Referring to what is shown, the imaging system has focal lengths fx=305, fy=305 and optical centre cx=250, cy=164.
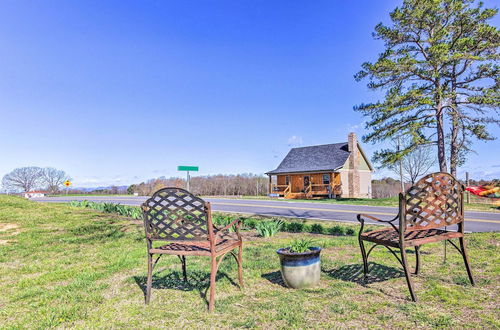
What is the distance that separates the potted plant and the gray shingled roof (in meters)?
26.9

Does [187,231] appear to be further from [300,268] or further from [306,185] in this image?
[306,185]

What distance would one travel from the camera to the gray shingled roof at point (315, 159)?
31441 millimetres

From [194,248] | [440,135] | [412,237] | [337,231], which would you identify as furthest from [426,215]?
[440,135]

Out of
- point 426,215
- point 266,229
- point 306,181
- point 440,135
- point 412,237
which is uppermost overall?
point 440,135

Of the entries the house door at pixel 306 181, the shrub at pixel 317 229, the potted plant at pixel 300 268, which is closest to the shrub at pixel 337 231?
the shrub at pixel 317 229

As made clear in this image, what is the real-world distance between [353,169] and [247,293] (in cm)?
2936

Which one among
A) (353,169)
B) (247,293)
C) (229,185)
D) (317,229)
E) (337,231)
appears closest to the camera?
(247,293)

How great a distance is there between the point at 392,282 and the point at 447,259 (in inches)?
75.1

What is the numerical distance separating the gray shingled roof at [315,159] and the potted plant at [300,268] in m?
26.9

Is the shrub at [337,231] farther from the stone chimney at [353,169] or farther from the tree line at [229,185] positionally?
the tree line at [229,185]

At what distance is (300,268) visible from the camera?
4059mm

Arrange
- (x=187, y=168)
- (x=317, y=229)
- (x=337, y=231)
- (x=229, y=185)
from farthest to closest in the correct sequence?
(x=229, y=185) < (x=187, y=168) < (x=317, y=229) < (x=337, y=231)

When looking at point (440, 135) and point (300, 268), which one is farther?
point (440, 135)

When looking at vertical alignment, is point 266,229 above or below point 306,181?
below
